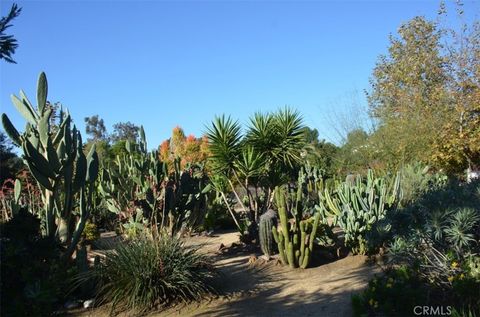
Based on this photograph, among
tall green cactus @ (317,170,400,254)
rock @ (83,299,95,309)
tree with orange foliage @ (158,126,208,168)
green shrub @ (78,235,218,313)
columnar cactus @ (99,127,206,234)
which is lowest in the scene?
rock @ (83,299,95,309)

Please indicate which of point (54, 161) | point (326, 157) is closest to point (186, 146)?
point (326, 157)

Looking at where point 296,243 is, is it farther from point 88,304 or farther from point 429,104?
point 429,104

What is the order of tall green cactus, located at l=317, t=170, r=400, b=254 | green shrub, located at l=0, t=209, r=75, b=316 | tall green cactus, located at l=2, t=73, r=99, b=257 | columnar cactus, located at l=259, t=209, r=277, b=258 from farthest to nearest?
columnar cactus, located at l=259, t=209, r=277, b=258
tall green cactus, located at l=317, t=170, r=400, b=254
tall green cactus, located at l=2, t=73, r=99, b=257
green shrub, located at l=0, t=209, r=75, b=316

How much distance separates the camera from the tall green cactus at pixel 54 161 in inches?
279

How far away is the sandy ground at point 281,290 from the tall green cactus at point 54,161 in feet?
5.35

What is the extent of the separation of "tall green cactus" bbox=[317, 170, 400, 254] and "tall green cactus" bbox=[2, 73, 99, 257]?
15.1 feet

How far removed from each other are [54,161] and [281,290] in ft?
12.9

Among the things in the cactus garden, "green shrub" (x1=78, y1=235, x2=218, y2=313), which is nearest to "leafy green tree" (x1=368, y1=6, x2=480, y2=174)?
the cactus garden

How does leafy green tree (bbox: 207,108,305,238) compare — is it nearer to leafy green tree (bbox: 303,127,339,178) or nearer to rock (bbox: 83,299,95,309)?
rock (bbox: 83,299,95,309)

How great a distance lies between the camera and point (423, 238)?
17.9 ft

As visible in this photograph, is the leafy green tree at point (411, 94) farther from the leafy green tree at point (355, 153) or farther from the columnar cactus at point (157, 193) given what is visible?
the columnar cactus at point (157, 193)

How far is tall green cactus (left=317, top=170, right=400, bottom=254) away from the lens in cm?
835

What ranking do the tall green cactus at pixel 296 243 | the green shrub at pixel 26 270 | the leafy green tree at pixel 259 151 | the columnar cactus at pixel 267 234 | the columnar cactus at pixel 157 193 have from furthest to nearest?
1. the leafy green tree at pixel 259 151
2. the columnar cactus at pixel 157 193
3. the columnar cactus at pixel 267 234
4. the tall green cactus at pixel 296 243
5. the green shrub at pixel 26 270

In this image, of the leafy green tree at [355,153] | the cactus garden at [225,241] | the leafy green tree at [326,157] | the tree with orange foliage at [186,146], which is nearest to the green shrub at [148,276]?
the cactus garden at [225,241]
